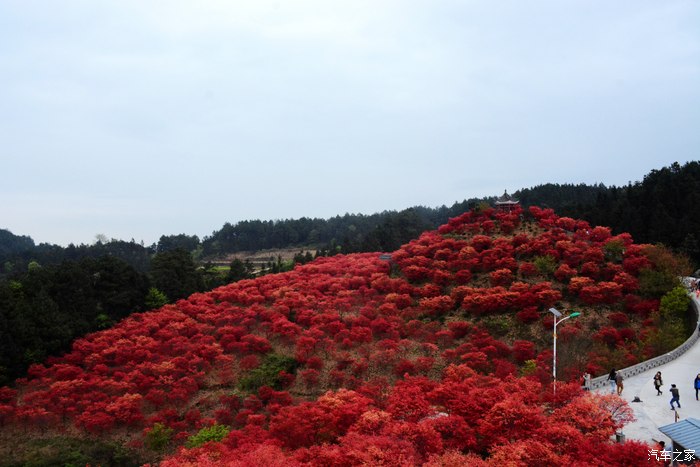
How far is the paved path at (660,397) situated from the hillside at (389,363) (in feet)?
3.16

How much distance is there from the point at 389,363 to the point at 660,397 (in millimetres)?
10575

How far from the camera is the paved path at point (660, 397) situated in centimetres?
1371

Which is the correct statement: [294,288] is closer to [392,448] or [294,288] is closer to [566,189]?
[392,448]

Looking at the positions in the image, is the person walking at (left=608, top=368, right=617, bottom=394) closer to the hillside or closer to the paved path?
the paved path

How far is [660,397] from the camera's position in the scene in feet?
52.2

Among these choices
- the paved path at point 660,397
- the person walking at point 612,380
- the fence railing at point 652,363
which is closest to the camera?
the paved path at point 660,397

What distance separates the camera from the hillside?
13.1 meters

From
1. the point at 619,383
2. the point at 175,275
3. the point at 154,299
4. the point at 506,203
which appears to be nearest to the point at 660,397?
the point at 619,383

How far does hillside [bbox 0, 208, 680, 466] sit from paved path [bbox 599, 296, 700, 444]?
96cm

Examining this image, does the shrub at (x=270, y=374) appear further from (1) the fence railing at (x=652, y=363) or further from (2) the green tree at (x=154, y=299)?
(2) the green tree at (x=154, y=299)

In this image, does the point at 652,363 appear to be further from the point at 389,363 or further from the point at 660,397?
the point at 389,363

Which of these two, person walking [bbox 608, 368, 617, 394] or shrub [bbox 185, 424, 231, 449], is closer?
person walking [bbox 608, 368, 617, 394]

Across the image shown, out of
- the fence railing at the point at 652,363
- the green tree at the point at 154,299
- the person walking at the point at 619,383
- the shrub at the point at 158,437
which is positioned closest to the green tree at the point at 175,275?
the green tree at the point at 154,299

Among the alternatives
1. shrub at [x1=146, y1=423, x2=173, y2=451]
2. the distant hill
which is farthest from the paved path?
the distant hill
